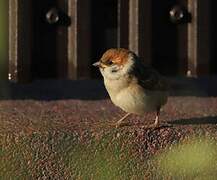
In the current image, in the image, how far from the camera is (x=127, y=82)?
5.03 metres

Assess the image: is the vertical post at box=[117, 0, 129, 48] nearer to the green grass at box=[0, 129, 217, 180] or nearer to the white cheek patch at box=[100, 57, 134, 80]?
the white cheek patch at box=[100, 57, 134, 80]

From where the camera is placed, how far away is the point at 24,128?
16.2 feet

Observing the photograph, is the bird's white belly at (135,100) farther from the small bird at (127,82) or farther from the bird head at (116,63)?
the bird head at (116,63)

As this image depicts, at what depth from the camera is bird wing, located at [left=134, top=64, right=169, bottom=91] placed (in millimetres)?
5076

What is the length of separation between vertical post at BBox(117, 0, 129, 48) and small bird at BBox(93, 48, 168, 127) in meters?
1.34

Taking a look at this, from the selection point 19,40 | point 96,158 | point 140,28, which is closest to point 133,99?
point 96,158

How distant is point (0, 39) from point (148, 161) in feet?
6.62

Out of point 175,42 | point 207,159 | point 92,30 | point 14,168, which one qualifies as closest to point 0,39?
point 92,30

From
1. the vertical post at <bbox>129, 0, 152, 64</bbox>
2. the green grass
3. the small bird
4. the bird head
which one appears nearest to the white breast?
the small bird

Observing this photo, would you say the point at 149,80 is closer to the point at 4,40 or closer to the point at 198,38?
the point at 198,38

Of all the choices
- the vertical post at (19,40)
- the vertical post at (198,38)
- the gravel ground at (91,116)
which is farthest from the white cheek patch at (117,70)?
the vertical post at (198,38)

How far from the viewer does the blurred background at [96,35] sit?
6.36 meters

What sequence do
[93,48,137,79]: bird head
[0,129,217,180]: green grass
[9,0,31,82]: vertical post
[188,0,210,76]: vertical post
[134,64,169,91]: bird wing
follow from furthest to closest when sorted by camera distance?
[188,0,210,76]: vertical post, [9,0,31,82]: vertical post, [134,64,169,91]: bird wing, [93,48,137,79]: bird head, [0,129,217,180]: green grass

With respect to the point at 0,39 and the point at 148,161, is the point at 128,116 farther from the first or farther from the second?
the point at 0,39
